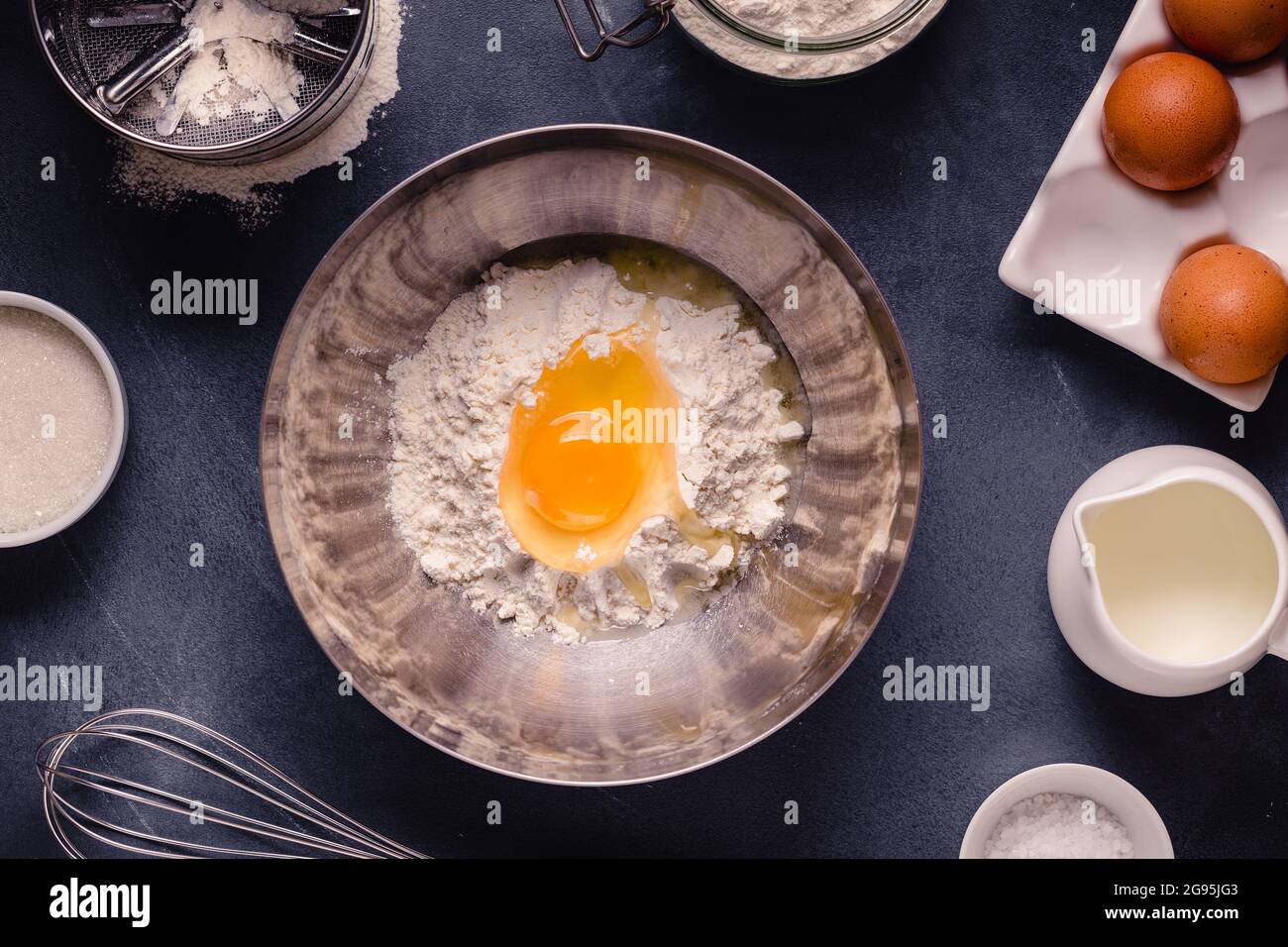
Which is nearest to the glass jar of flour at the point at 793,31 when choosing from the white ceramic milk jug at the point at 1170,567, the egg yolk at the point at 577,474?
the egg yolk at the point at 577,474

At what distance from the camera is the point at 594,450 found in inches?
47.2

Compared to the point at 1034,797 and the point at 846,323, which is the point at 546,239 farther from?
the point at 1034,797

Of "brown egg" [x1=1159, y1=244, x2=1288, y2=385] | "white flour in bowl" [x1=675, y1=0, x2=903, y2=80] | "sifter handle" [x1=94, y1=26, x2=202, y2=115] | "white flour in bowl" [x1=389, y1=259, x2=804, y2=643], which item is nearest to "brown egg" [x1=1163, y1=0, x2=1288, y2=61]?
"brown egg" [x1=1159, y1=244, x2=1288, y2=385]

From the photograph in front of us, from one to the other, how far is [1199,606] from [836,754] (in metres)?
Result: 0.48

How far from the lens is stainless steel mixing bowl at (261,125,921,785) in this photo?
1.12 meters

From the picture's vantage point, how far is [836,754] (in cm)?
127

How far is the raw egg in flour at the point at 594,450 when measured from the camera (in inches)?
46.9

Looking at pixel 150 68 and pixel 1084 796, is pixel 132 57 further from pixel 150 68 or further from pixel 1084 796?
pixel 1084 796

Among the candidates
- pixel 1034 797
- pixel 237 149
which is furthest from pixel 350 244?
pixel 1034 797

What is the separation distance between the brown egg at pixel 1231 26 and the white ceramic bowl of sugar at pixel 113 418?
54.6 inches

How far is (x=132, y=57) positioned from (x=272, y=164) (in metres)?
0.20

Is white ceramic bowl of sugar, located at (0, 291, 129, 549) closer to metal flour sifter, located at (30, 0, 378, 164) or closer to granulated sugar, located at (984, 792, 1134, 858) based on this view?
metal flour sifter, located at (30, 0, 378, 164)

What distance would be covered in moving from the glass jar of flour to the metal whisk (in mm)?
988

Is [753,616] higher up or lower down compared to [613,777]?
higher up
